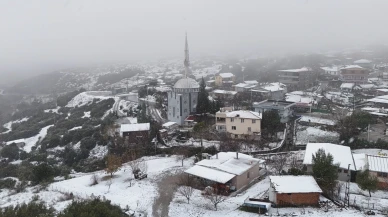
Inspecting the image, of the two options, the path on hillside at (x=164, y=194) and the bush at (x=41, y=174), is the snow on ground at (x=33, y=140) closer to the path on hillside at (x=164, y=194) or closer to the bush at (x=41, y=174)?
the bush at (x=41, y=174)

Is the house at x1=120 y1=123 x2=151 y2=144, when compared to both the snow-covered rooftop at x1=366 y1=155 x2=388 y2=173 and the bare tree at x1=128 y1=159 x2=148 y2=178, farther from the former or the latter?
the snow-covered rooftop at x1=366 y1=155 x2=388 y2=173

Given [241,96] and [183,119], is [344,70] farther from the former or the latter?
[183,119]

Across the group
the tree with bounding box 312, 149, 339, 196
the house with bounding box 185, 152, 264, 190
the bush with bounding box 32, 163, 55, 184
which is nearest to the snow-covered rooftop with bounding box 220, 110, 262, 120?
the house with bounding box 185, 152, 264, 190

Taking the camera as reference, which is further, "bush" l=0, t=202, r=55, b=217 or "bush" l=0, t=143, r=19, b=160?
"bush" l=0, t=143, r=19, b=160

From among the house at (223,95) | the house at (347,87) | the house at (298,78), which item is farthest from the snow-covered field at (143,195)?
the house at (298,78)

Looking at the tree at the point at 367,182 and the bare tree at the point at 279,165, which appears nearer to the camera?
the tree at the point at 367,182
